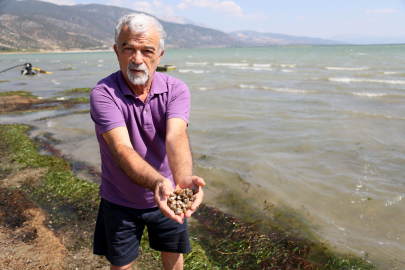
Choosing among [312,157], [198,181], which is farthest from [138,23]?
[312,157]

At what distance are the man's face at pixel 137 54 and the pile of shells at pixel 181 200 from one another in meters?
0.91

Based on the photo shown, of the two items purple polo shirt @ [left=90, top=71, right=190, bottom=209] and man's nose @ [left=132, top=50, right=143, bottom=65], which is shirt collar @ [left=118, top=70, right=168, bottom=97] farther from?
man's nose @ [left=132, top=50, right=143, bottom=65]

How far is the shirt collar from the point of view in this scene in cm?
223

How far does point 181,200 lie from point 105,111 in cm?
86

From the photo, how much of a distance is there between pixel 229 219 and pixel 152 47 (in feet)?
10.7

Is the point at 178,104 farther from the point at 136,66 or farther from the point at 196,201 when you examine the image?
the point at 196,201

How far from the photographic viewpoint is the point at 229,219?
4.69 meters

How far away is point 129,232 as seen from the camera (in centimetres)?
243

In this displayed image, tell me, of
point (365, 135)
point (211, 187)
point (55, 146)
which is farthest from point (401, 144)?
point (55, 146)

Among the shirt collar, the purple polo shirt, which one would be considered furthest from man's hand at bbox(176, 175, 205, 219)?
the shirt collar

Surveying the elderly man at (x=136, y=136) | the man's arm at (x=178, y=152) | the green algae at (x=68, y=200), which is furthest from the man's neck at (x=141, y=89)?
the green algae at (x=68, y=200)

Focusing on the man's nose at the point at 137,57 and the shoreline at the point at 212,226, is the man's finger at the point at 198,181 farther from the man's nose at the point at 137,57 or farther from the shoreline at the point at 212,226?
the shoreline at the point at 212,226

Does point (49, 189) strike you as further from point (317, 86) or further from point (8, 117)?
point (317, 86)

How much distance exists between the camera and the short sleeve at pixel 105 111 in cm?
211
